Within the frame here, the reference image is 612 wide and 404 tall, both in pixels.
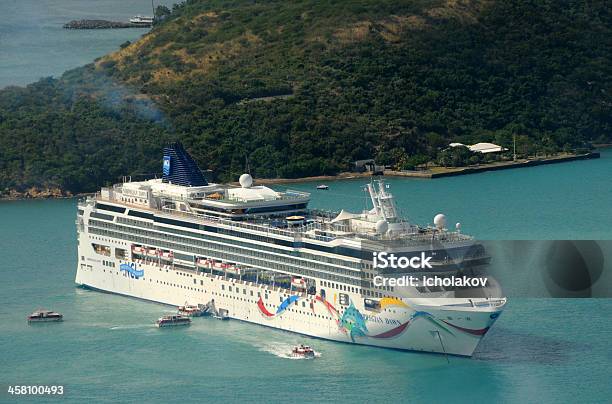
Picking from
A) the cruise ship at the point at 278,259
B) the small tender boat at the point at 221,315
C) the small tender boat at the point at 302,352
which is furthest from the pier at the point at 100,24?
the small tender boat at the point at 302,352

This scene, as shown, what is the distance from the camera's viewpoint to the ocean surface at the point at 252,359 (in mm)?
38375

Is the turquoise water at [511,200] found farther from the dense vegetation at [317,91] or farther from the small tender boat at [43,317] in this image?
the small tender boat at [43,317]

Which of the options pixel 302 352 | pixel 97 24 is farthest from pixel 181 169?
pixel 97 24

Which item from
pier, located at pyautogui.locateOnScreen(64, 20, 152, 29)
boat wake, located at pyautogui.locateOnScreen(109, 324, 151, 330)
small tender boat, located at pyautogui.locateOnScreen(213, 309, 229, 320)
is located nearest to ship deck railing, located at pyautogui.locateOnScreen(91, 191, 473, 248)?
small tender boat, located at pyautogui.locateOnScreen(213, 309, 229, 320)

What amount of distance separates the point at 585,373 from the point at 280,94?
4116 centimetres

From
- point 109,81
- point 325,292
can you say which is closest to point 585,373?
point 325,292

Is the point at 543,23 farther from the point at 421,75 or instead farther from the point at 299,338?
the point at 299,338

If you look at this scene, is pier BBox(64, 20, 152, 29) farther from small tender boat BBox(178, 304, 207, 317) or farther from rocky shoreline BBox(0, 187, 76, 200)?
small tender boat BBox(178, 304, 207, 317)

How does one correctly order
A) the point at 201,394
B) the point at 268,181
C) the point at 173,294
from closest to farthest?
1. the point at 201,394
2. the point at 173,294
3. the point at 268,181

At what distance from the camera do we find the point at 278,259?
43.4 m

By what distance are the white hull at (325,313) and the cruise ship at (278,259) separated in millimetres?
23

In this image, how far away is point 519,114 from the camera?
81125 millimetres

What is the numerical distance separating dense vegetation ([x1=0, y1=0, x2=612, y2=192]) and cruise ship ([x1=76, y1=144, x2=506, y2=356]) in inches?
733

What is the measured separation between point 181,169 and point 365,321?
29.9 ft
